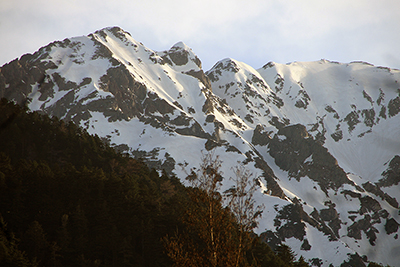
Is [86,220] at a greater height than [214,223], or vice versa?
[214,223]

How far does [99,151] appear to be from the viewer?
307 feet

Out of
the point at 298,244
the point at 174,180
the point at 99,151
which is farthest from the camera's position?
the point at 298,244

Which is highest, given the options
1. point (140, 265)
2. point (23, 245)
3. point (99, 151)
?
point (99, 151)

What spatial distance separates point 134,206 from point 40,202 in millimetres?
14779

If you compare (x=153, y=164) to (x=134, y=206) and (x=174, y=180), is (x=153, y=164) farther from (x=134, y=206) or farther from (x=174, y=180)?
(x=134, y=206)

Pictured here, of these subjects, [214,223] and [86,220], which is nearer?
[214,223]

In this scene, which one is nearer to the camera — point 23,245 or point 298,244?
point 23,245

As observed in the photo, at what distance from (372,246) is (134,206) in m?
164

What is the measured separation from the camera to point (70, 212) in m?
56.8

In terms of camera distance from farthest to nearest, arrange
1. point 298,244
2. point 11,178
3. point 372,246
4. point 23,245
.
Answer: point 372,246 → point 298,244 → point 11,178 → point 23,245

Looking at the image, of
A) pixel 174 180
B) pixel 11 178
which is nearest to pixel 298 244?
pixel 174 180

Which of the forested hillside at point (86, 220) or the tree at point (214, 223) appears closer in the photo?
the tree at point (214, 223)

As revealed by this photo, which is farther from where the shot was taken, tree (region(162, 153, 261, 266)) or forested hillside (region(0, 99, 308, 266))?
forested hillside (region(0, 99, 308, 266))

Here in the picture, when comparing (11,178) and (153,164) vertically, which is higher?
(153,164)
